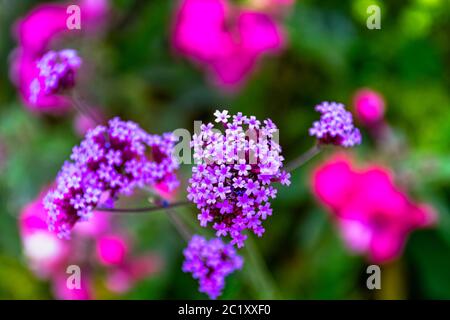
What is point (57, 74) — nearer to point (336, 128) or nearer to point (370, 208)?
point (336, 128)

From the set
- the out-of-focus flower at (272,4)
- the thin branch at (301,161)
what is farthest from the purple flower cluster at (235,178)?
the out-of-focus flower at (272,4)

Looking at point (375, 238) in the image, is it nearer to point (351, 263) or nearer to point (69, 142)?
point (351, 263)

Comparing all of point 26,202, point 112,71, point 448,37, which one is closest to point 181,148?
point 26,202

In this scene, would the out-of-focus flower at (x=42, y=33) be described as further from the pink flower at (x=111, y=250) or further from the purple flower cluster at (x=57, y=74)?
the purple flower cluster at (x=57, y=74)

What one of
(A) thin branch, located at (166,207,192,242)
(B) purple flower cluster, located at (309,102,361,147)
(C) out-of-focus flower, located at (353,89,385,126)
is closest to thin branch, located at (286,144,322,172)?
(B) purple flower cluster, located at (309,102,361,147)

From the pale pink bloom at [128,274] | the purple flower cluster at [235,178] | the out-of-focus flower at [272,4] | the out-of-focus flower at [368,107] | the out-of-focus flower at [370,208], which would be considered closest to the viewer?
the purple flower cluster at [235,178]

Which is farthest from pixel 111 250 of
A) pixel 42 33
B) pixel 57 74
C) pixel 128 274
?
pixel 57 74

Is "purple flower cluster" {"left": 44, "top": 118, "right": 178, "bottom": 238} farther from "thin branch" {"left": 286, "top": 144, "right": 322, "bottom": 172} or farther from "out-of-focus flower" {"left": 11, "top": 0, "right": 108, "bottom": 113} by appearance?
"out-of-focus flower" {"left": 11, "top": 0, "right": 108, "bottom": 113}
